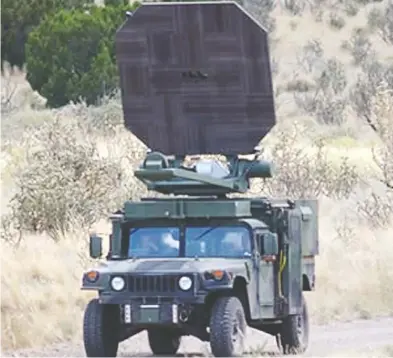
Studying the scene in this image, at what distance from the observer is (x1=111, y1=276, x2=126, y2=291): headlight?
42.2ft

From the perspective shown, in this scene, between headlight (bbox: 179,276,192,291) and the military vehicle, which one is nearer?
headlight (bbox: 179,276,192,291)

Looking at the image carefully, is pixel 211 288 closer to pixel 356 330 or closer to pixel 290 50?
pixel 356 330

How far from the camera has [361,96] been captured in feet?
162

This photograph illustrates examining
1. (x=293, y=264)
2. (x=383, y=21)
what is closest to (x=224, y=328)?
(x=293, y=264)

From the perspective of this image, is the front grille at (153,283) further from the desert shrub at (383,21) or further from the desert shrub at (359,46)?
the desert shrub at (383,21)

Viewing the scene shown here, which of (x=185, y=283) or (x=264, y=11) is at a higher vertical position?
(x=264, y=11)

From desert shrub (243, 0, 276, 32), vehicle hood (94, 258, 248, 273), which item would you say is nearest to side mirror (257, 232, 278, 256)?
vehicle hood (94, 258, 248, 273)

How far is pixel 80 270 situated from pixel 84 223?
3991mm

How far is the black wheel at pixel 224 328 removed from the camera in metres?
12.7

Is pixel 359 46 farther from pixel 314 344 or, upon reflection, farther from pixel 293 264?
pixel 293 264

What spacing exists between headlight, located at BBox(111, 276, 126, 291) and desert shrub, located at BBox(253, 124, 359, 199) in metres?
12.0

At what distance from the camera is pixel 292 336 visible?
14.4m

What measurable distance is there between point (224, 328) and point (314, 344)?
3.05 m

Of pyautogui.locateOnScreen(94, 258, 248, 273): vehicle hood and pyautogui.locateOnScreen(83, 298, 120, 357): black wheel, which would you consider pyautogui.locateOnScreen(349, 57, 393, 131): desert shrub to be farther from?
pyautogui.locateOnScreen(83, 298, 120, 357): black wheel
